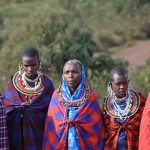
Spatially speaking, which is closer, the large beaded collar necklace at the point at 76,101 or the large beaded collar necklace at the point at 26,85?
the large beaded collar necklace at the point at 76,101

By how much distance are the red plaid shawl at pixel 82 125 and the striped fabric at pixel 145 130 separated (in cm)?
45

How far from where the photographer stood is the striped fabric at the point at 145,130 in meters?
4.49

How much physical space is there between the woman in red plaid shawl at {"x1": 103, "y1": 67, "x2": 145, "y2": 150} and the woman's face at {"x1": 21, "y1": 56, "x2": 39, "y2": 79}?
87cm

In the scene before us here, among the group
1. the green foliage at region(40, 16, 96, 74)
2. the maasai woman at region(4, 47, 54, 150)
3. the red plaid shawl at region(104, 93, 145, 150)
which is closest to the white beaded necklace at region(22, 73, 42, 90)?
the maasai woman at region(4, 47, 54, 150)

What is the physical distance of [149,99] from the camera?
15.0 ft

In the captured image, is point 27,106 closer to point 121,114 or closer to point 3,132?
point 3,132

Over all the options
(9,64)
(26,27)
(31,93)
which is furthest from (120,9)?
(31,93)

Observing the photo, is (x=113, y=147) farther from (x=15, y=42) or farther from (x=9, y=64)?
(x=15, y=42)

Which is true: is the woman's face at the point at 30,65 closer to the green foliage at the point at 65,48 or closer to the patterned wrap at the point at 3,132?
the patterned wrap at the point at 3,132

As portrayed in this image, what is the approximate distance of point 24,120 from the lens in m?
4.89

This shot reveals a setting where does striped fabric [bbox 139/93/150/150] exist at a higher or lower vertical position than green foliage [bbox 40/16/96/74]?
lower

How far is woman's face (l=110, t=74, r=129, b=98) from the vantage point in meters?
4.76

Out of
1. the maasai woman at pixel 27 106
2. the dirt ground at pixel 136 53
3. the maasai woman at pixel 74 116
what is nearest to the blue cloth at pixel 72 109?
the maasai woman at pixel 74 116

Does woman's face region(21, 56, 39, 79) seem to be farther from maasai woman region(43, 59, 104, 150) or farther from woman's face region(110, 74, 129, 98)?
woman's face region(110, 74, 129, 98)
